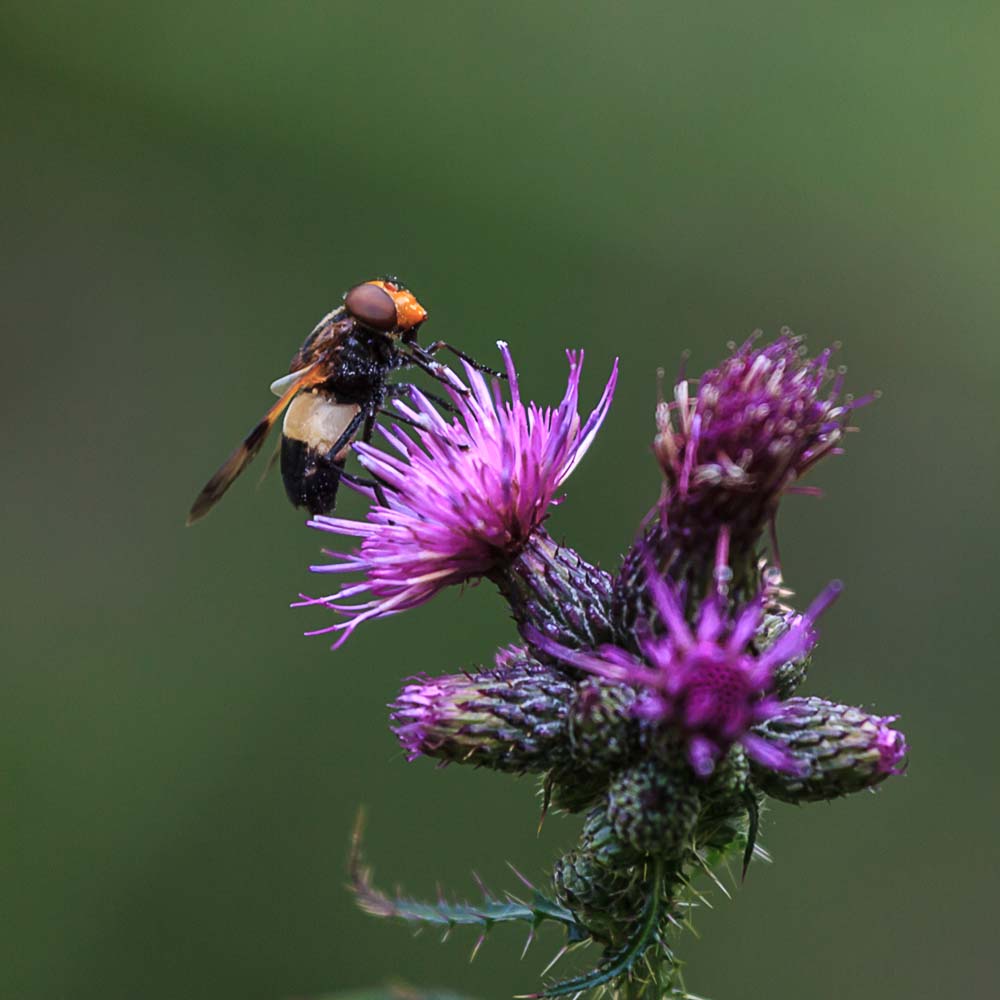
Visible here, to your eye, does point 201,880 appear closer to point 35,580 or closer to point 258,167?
point 35,580

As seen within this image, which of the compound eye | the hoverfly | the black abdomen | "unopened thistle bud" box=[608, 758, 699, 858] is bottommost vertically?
"unopened thistle bud" box=[608, 758, 699, 858]

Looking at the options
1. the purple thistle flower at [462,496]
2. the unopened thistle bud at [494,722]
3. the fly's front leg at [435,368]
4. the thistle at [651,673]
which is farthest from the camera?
the fly's front leg at [435,368]

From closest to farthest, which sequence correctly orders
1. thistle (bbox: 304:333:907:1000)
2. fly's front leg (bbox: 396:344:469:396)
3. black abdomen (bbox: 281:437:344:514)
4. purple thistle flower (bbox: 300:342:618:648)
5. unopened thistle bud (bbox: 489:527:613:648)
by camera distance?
thistle (bbox: 304:333:907:1000)
unopened thistle bud (bbox: 489:527:613:648)
purple thistle flower (bbox: 300:342:618:648)
fly's front leg (bbox: 396:344:469:396)
black abdomen (bbox: 281:437:344:514)

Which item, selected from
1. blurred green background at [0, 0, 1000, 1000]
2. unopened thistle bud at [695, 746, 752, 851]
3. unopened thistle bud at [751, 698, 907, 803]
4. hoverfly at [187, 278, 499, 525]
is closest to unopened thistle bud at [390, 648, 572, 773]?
unopened thistle bud at [695, 746, 752, 851]

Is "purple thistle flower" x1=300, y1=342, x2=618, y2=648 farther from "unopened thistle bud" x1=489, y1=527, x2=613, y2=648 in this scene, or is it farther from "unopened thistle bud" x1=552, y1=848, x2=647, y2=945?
"unopened thistle bud" x1=552, y1=848, x2=647, y2=945

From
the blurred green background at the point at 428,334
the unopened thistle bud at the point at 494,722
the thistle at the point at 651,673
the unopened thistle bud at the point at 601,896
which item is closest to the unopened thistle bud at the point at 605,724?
the thistle at the point at 651,673

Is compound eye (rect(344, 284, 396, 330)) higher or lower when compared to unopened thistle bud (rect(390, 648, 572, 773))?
higher

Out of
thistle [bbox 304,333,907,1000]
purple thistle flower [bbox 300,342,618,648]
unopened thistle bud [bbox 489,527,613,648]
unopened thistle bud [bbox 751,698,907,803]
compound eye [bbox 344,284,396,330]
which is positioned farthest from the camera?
compound eye [bbox 344,284,396,330]

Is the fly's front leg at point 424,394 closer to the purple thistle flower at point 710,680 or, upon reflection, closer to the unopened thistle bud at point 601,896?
the purple thistle flower at point 710,680
